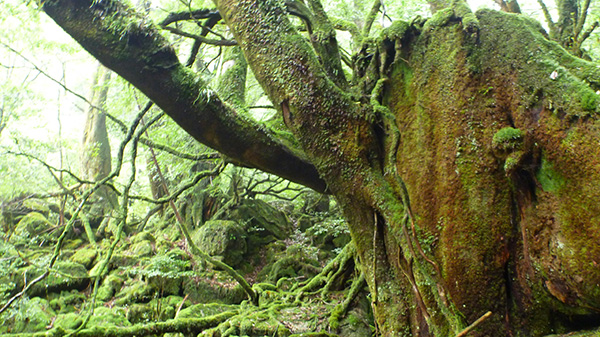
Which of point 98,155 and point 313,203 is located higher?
point 98,155

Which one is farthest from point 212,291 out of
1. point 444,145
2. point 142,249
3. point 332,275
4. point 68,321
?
point 444,145

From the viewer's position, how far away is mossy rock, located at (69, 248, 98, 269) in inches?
312

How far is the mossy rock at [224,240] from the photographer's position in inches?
301

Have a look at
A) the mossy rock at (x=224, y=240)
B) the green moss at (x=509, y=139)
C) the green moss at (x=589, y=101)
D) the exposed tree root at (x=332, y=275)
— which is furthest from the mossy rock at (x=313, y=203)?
the green moss at (x=589, y=101)

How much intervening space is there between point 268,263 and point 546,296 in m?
6.41

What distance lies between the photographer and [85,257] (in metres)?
8.05

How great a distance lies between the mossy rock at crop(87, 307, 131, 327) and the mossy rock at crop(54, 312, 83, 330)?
0.29m

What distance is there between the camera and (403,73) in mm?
3309

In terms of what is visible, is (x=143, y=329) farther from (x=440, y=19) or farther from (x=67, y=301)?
(x=67, y=301)

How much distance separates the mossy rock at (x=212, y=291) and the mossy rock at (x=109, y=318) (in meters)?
1.22

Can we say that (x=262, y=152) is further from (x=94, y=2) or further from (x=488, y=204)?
(x=488, y=204)

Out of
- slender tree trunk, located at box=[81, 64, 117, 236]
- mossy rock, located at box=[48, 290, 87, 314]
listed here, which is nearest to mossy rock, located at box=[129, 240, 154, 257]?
mossy rock, located at box=[48, 290, 87, 314]

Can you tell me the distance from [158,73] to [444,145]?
233 cm

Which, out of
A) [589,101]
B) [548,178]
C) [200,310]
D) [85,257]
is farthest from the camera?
[85,257]
